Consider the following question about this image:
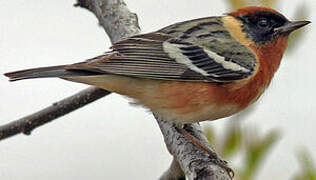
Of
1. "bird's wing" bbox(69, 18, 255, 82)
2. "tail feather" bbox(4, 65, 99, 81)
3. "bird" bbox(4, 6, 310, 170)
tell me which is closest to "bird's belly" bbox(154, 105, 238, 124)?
"bird" bbox(4, 6, 310, 170)

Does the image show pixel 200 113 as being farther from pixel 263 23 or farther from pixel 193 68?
pixel 263 23

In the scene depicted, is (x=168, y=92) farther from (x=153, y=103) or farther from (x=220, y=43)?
(x=220, y=43)

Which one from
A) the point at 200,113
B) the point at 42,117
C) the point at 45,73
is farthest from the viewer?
the point at 42,117

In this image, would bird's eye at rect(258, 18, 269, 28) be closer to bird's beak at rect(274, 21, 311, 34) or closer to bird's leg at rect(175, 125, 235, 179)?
bird's beak at rect(274, 21, 311, 34)

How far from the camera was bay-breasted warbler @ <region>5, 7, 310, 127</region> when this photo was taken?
184 cm

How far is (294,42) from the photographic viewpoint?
1484 mm

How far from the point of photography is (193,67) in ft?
6.36

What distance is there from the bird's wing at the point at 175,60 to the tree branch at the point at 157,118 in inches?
7.5

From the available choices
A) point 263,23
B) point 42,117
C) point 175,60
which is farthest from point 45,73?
point 263,23

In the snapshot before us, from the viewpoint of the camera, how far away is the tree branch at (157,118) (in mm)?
1525

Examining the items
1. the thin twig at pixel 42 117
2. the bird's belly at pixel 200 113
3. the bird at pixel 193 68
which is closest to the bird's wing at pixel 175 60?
the bird at pixel 193 68

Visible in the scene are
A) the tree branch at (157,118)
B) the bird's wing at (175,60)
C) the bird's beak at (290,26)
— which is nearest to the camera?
the tree branch at (157,118)

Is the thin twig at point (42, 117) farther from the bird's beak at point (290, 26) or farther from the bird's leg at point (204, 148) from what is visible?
the bird's beak at point (290, 26)

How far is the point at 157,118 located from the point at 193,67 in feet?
0.80
